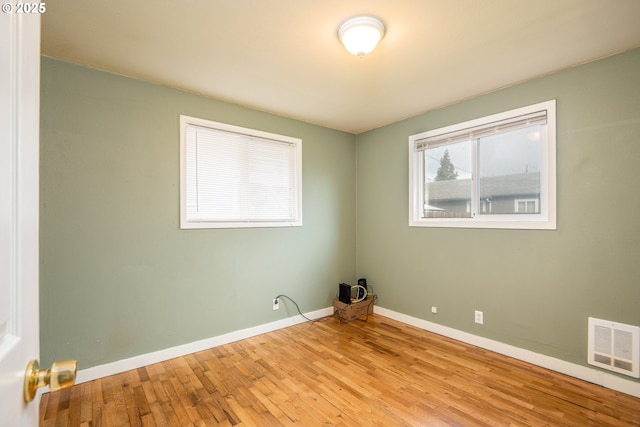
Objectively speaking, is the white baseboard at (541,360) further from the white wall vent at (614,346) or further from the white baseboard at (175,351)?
the white baseboard at (175,351)

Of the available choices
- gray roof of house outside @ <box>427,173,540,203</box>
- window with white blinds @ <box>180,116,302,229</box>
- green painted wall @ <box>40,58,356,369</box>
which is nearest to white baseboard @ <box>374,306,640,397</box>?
gray roof of house outside @ <box>427,173,540,203</box>

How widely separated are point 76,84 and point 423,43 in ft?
8.59

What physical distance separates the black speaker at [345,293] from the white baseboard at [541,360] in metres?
0.74

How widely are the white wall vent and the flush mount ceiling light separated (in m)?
2.63

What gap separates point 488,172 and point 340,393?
8.03ft

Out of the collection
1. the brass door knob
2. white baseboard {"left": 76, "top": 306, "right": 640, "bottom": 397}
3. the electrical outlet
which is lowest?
white baseboard {"left": 76, "top": 306, "right": 640, "bottom": 397}

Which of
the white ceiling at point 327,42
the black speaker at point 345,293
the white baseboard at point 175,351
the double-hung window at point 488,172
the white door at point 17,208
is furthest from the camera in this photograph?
the black speaker at point 345,293

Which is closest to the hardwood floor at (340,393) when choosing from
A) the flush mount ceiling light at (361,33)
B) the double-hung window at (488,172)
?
the double-hung window at (488,172)

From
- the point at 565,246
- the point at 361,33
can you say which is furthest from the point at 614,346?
the point at 361,33

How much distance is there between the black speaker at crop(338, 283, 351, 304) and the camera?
3.62m

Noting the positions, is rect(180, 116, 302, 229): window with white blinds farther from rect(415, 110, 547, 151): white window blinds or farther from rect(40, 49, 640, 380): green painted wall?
rect(415, 110, 547, 151): white window blinds

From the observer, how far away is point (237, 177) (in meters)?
3.11

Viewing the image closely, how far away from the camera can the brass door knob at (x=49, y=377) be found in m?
0.57

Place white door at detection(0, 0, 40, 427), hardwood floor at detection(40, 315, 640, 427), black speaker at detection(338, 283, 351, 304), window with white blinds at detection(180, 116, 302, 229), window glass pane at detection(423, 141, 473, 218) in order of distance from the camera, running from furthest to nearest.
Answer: black speaker at detection(338, 283, 351, 304), window glass pane at detection(423, 141, 473, 218), window with white blinds at detection(180, 116, 302, 229), hardwood floor at detection(40, 315, 640, 427), white door at detection(0, 0, 40, 427)
